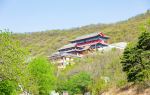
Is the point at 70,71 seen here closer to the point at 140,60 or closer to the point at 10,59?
the point at 140,60

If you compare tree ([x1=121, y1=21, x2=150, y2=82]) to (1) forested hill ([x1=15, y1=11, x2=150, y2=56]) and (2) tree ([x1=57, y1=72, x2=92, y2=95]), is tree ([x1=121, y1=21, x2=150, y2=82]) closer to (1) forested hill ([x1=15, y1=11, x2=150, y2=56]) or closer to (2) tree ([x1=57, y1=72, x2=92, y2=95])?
(2) tree ([x1=57, y1=72, x2=92, y2=95])

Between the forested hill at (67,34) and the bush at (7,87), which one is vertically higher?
the bush at (7,87)

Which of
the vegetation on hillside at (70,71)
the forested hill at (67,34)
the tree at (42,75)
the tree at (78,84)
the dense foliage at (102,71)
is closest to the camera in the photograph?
the vegetation on hillside at (70,71)

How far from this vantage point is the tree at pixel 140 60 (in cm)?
2886

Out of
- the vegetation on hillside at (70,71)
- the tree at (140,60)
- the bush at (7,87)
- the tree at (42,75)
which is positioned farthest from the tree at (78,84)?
the bush at (7,87)

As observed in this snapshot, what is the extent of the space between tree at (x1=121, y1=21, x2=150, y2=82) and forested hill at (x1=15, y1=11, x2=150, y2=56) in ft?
209

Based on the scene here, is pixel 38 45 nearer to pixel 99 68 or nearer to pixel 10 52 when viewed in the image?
pixel 99 68

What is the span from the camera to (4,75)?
782 inches

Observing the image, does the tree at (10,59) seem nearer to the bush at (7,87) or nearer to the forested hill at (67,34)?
the bush at (7,87)

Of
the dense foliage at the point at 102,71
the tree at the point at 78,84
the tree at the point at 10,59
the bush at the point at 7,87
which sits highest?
the tree at the point at 10,59

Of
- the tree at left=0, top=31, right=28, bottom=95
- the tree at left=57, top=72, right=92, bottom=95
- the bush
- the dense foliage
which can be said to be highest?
the tree at left=0, top=31, right=28, bottom=95

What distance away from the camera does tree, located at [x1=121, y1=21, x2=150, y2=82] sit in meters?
28.9

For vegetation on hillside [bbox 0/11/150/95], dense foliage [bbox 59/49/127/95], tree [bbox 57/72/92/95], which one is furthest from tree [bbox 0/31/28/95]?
tree [bbox 57/72/92/95]

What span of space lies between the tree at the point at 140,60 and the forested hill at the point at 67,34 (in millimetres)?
63637
